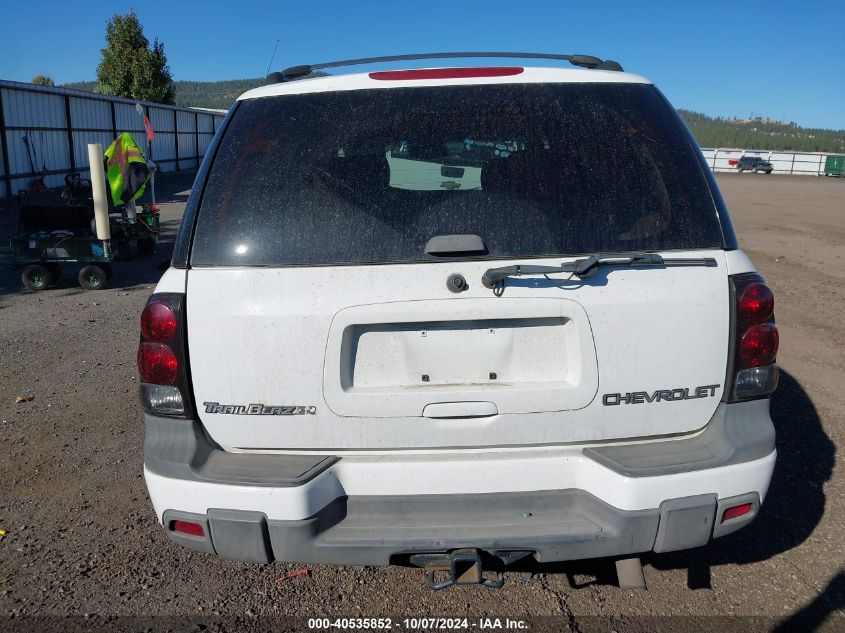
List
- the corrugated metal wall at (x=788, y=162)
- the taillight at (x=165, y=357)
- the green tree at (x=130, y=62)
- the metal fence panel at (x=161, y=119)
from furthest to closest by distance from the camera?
the corrugated metal wall at (x=788, y=162) → the green tree at (x=130, y=62) → the metal fence panel at (x=161, y=119) → the taillight at (x=165, y=357)

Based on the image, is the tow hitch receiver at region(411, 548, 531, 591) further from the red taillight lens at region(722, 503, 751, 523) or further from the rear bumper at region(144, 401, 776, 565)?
the red taillight lens at region(722, 503, 751, 523)

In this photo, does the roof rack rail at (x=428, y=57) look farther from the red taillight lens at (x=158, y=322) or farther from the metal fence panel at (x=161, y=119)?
the metal fence panel at (x=161, y=119)

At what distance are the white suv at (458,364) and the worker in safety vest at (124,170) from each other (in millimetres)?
8171

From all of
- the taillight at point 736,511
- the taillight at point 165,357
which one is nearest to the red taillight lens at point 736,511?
the taillight at point 736,511

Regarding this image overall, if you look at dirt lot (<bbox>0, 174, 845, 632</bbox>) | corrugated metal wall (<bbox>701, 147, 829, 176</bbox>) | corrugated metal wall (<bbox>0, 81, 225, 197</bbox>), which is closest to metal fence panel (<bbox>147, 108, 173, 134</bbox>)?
corrugated metal wall (<bbox>0, 81, 225, 197</bbox>)

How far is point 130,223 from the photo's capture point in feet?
35.4

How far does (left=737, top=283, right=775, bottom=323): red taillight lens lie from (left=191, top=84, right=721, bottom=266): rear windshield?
208 mm

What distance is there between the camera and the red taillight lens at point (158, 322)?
2367 mm

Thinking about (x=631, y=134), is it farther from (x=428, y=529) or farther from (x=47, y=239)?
(x=47, y=239)

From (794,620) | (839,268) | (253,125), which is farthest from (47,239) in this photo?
(839,268)

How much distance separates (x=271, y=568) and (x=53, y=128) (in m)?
24.2

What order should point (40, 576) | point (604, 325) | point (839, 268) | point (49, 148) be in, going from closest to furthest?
point (604, 325) < point (40, 576) < point (839, 268) < point (49, 148)

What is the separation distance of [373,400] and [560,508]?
0.72 metres

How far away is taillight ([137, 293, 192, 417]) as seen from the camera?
93.0 inches
